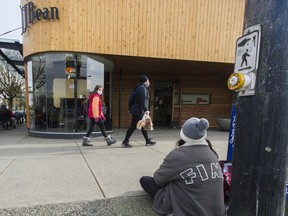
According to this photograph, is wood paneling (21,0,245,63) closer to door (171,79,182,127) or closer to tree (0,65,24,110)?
door (171,79,182,127)

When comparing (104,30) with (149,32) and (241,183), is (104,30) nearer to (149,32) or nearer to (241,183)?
(149,32)

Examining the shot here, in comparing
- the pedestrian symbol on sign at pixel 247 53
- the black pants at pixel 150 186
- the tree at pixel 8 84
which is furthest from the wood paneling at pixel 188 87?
the tree at pixel 8 84

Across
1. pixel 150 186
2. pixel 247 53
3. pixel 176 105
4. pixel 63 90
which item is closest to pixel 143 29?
pixel 63 90

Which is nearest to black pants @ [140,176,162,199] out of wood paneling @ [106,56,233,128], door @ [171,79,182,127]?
wood paneling @ [106,56,233,128]

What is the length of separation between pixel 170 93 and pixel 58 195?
30.6 feet

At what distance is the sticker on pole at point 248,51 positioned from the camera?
1.47 m

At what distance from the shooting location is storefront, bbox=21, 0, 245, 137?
659 cm

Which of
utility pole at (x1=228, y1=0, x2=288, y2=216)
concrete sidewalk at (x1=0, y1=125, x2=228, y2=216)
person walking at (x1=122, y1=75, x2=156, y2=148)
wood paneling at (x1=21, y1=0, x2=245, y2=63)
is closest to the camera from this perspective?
utility pole at (x1=228, y1=0, x2=288, y2=216)

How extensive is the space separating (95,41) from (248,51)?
5.95m

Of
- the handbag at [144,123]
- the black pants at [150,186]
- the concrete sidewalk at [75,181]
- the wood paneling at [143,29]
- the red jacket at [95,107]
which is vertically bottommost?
the concrete sidewalk at [75,181]

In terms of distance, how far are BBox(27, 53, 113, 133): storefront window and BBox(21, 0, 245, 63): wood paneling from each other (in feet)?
1.50

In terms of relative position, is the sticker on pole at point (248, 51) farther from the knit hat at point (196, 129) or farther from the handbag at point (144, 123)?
the handbag at point (144, 123)

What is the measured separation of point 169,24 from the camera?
24.3ft

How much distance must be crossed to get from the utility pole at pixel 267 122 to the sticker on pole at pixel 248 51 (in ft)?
0.10
